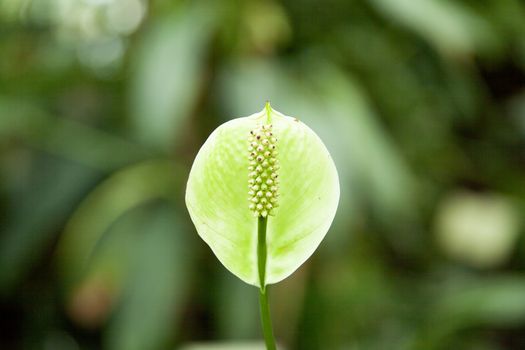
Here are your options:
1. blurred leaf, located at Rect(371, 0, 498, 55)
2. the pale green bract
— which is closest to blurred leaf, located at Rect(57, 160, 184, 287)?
blurred leaf, located at Rect(371, 0, 498, 55)

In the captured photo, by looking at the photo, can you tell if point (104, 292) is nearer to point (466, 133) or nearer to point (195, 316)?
point (195, 316)

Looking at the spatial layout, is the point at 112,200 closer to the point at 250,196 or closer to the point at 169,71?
the point at 169,71

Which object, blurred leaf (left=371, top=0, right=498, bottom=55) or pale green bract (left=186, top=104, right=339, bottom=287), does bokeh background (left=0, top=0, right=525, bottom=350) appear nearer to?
blurred leaf (left=371, top=0, right=498, bottom=55)

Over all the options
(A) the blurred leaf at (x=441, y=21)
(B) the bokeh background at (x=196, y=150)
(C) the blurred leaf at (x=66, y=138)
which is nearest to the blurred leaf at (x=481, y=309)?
(B) the bokeh background at (x=196, y=150)

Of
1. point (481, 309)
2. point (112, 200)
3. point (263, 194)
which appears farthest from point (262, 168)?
point (112, 200)

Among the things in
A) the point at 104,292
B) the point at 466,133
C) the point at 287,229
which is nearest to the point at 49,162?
the point at 104,292

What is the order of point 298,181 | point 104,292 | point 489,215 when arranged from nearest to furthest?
point 298,181 < point 104,292 < point 489,215

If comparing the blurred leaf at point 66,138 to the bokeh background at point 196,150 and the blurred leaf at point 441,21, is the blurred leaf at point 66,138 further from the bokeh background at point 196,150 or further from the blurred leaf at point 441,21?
the blurred leaf at point 441,21
